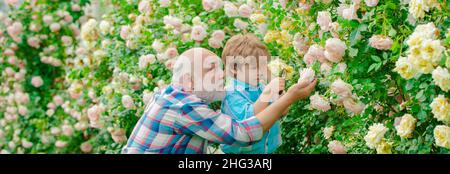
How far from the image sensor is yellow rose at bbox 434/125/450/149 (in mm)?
2199

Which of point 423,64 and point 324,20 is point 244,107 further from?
point 423,64

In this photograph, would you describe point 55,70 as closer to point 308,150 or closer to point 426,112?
point 308,150

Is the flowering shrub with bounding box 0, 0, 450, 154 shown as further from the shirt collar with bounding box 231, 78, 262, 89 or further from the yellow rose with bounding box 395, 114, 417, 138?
the shirt collar with bounding box 231, 78, 262, 89

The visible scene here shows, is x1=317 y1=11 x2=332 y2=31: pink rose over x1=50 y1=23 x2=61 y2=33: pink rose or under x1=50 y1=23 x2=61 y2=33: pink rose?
over

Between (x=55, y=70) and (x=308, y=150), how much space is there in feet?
8.81

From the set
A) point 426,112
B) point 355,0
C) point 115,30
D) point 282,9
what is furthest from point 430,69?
point 115,30

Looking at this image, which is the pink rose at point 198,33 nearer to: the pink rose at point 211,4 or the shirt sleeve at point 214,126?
the pink rose at point 211,4

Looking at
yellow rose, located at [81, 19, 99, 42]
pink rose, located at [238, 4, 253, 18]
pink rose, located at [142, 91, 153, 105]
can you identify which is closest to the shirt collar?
pink rose, located at [238, 4, 253, 18]

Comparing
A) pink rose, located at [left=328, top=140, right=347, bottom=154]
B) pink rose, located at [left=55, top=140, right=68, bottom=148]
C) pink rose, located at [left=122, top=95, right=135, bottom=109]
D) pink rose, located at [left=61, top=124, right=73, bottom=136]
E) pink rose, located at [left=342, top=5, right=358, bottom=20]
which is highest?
pink rose, located at [left=342, top=5, right=358, bottom=20]

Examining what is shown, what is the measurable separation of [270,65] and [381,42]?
59 cm

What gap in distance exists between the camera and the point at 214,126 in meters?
2.42

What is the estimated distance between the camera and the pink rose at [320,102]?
2.77 meters

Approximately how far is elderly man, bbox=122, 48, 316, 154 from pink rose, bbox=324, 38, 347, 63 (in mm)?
125

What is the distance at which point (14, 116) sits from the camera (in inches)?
212
